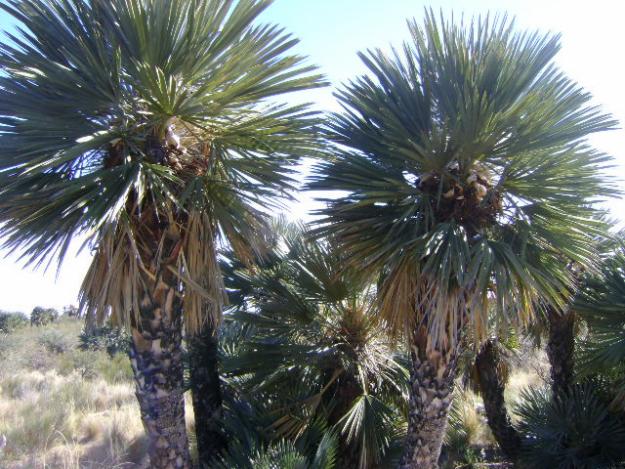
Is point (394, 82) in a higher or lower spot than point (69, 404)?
higher

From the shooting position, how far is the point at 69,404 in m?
13.3

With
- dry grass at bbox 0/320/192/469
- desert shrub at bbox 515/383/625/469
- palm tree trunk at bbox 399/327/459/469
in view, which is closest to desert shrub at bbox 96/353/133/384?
dry grass at bbox 0/320/192/469

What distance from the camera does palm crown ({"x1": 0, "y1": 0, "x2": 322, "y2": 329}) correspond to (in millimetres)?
4102

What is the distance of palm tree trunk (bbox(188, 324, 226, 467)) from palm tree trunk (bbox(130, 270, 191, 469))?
1895mm

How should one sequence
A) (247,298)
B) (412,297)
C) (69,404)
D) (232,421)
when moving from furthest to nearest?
(69,404) → (247,298) → (232,421) → (412,297)

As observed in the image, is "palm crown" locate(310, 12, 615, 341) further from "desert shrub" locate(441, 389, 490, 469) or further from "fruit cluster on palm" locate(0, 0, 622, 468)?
"desert shrub" locate(441, 389, 490, 469)

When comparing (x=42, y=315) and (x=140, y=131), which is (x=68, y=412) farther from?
(x=42, y=315)

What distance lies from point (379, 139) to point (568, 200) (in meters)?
1.72

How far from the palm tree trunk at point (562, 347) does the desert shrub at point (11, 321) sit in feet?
97.6

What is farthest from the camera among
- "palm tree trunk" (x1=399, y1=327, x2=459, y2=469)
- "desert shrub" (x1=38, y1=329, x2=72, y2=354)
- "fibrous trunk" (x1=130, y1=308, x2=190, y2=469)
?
"desert shrub" (x1=38, y1=329, x2=72, y2=354)

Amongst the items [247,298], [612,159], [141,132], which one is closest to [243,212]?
[141,132]

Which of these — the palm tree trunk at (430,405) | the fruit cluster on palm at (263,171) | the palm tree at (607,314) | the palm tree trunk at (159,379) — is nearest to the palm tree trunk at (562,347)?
the palm tree at (607,314)

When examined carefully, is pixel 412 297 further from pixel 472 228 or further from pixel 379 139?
pixel 379 139

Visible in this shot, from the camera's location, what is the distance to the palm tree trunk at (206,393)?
6.61m
